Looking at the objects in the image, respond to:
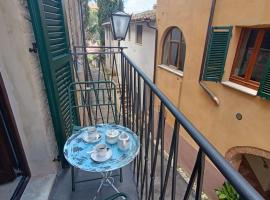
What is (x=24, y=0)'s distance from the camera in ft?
4.40

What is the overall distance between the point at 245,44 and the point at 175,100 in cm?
258

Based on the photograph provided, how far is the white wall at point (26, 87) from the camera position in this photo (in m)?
1.29

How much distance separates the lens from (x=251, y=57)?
3389 mm

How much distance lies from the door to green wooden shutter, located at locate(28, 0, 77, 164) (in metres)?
0.39

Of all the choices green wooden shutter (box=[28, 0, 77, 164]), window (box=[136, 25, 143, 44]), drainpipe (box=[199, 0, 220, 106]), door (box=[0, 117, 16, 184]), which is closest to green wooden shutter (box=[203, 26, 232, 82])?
drainpipe (box=[199, 0, 220, 106])

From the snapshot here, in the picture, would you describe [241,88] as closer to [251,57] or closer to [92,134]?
[251,57]

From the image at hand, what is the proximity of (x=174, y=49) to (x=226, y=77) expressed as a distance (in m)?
2.25

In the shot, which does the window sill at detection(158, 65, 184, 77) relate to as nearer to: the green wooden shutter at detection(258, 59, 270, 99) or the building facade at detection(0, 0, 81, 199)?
the green wooden shutter at detection(258, 59, 270, 99)

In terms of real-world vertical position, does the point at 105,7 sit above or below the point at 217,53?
above

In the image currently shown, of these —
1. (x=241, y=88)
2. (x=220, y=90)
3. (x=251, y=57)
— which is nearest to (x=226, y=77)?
(x=220, y=90)

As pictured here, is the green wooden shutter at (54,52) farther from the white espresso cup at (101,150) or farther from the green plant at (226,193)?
the green plant at (226,193)

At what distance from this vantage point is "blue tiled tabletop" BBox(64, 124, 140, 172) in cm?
134

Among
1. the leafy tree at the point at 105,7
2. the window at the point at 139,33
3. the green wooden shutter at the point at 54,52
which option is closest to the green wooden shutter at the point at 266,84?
the green wooden shutter at the point at 54,52

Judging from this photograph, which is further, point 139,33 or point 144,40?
point 139,33
